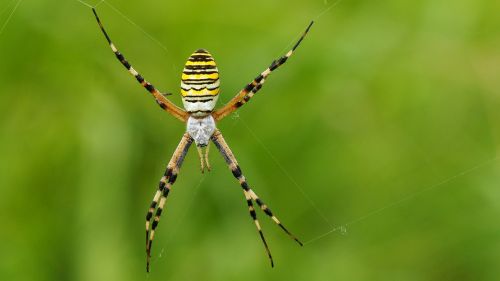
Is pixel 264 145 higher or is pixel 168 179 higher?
pixel 168 179

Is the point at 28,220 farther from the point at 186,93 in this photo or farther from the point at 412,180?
the point at 412,180

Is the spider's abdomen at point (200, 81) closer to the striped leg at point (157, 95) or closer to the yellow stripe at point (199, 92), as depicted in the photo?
the yellow stripe at point (199, 92)

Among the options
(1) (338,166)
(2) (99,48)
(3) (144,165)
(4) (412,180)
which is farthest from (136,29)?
(4) (412,180)

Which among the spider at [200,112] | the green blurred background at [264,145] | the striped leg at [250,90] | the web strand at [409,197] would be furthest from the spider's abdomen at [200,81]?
the web strand at [409,197]

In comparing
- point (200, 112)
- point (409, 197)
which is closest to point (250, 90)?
point (200, 112)

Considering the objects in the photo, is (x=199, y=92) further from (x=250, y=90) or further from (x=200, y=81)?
(x=250, y=90)

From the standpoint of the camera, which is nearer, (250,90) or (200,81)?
(200,81)
